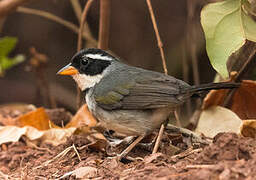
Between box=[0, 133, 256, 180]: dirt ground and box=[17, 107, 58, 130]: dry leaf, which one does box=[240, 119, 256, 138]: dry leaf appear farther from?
box=[17, 107, 58, 130]: dry leaf

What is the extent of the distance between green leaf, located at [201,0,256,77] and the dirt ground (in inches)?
24.4

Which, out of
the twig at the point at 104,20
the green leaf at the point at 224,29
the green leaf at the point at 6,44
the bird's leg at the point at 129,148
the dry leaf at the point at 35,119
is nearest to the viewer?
the green leaf at the point at 224,29

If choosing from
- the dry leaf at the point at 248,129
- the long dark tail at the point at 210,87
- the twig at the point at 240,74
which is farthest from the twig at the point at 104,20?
the dry leaf at the point at 248,129

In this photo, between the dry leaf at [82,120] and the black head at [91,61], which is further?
the dry leaf at [82,120]

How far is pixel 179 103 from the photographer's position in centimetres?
354

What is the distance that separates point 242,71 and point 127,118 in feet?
4.14

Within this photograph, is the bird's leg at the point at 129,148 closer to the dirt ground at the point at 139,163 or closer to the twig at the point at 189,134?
the dirt ground at the point at 139,163

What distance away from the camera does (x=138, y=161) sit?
3.43 m

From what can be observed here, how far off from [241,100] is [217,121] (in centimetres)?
33

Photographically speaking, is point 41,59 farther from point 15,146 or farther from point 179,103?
point 179,103

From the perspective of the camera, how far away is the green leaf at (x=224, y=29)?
10.7 feet

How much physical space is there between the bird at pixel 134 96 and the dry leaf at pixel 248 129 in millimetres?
300

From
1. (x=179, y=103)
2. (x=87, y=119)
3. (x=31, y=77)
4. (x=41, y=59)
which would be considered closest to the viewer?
(x=179, y=103)

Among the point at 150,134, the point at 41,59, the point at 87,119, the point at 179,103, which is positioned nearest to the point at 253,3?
the point at 179,103
